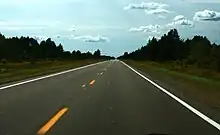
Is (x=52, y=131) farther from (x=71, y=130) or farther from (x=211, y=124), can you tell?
(x=211, y=124)

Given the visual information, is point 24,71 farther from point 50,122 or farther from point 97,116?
point 50,122

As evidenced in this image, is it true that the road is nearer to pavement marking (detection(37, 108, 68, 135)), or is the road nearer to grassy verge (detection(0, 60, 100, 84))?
pavement marking (detection(37, 108, 68, 135))

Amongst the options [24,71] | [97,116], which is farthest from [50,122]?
[24,71]

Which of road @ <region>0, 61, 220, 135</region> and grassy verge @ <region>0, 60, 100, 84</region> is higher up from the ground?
road @ <region>0, 61, 220, 135</region>

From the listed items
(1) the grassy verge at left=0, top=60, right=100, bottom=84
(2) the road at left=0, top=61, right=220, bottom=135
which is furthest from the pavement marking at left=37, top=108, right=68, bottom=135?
(1) the grassy verge at left=0, top=60, right=100, bottom=84

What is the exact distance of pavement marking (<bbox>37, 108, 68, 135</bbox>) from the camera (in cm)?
891

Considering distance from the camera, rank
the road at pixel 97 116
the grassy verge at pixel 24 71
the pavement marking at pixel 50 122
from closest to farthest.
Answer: the pavement marking at pixel 50 122 → the road at pixel 97 116 → the grassy verge at pixel 24 71

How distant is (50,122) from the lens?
10172 millimetres

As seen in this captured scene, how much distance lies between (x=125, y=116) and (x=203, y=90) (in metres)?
8.75

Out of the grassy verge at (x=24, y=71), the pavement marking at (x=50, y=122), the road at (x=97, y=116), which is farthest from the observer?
the grassy verge at (x=24, y=71)

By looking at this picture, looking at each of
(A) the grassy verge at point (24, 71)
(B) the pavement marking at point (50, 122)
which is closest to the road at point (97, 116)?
(B) the pavement marking at point (50, 122)

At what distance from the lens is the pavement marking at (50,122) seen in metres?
8.91

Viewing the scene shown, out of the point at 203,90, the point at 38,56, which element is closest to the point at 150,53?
the point at 38,56

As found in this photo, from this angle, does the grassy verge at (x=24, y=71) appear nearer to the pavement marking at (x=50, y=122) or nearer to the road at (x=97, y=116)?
the road at (x=97, y=116)
